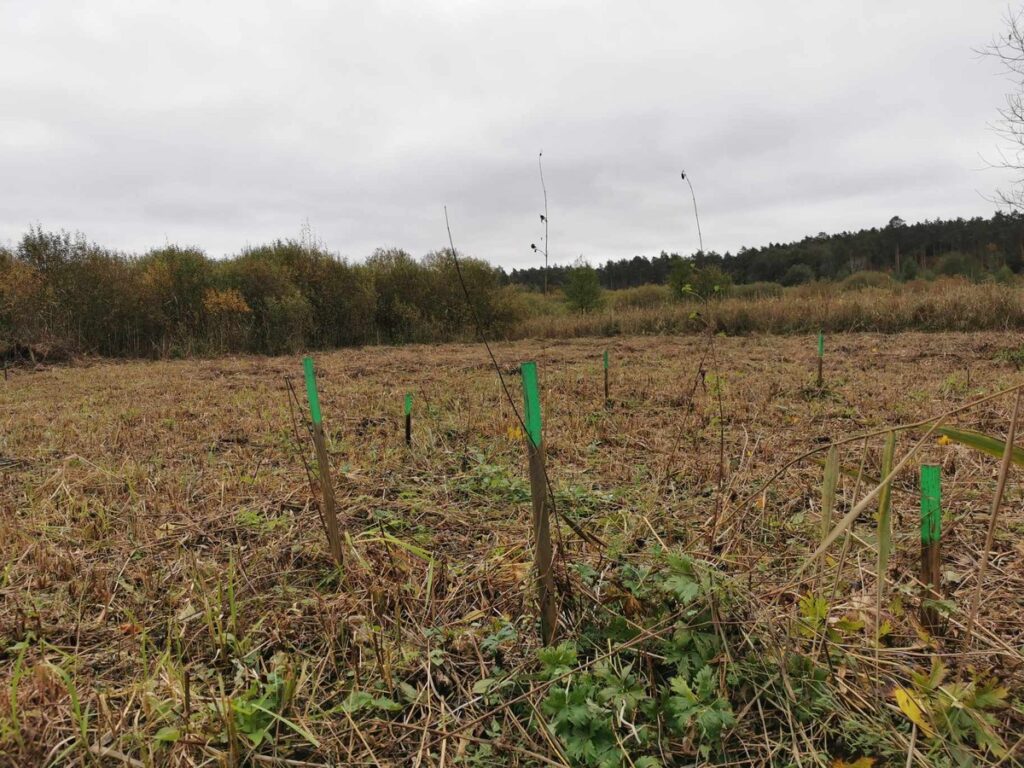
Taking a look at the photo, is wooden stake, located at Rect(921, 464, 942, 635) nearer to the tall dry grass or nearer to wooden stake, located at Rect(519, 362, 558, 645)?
wooden stake, located at Rect(519, 362, 558, 645)

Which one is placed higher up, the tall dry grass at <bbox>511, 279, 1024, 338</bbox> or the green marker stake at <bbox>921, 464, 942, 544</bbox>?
the tall dry grass at <bbox>511, 279, 1024, 338</bbox>

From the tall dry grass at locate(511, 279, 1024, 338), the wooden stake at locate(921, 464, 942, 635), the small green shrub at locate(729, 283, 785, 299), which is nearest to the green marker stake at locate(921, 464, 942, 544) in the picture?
the wooden stake at locate(921, 464, 942, 635)

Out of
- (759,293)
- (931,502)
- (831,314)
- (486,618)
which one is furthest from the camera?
(759,293)

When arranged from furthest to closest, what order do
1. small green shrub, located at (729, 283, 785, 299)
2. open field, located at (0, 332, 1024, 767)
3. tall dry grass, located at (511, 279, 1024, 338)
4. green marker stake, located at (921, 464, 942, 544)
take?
1. small green shrub, located at (729, 283, 785, 299)
2. tall dry grass, located at (511, 279, 1024, 338)
3. green marker stake, located at (921, 464, 942, 544)
4. open field, located at (0, 332, 1024, 767)

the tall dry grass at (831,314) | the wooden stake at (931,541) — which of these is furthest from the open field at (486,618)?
the tall dry grass at (831,314)

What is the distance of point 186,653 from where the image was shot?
1542 mm

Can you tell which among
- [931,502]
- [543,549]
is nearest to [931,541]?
[931,502]

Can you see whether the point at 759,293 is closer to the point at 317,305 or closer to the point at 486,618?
the point at 317,305

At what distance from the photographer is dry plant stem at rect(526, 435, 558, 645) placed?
4.90 ft

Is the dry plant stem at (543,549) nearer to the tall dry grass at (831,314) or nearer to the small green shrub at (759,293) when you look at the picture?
the tall dry grass at (831,314)

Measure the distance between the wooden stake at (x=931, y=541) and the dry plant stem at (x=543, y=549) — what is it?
974mm

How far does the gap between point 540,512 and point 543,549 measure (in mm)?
112

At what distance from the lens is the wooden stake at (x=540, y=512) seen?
1.49m

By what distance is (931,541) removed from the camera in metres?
1.47
